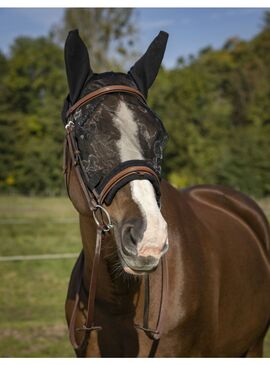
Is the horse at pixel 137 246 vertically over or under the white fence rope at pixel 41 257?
over

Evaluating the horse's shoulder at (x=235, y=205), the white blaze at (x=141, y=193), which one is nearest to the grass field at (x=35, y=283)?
the horse's shoulder at (x=235, y=205)

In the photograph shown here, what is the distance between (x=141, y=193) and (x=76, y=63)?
73 cm

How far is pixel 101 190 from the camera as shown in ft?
6.50

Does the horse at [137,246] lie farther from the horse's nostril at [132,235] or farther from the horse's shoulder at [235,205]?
the horse's shoulder at [235,205]

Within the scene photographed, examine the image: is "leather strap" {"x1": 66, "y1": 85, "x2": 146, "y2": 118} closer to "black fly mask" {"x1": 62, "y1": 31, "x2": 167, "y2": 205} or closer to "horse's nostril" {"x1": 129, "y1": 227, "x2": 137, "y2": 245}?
"black fly mask" {"x1": 62, "y1": 31, "x2": 167, "y2": 205}

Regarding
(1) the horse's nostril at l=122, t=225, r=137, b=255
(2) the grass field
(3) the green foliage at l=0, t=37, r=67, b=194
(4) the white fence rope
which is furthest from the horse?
(3) the green foliage at l=0, t=37, r=67, b=194

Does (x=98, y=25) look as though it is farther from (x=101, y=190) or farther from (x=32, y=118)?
(x=101, y=190)

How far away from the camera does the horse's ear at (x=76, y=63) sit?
217 centimetres

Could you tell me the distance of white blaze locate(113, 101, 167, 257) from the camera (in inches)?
67.7

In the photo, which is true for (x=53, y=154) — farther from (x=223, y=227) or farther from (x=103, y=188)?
(x=103, y=188)

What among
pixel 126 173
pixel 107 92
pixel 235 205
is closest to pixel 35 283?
pixel 235 205

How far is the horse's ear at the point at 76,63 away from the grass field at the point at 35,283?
3.71 metres

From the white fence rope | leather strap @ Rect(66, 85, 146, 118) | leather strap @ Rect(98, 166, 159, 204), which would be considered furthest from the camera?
the white fence rope

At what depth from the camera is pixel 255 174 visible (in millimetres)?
21641
